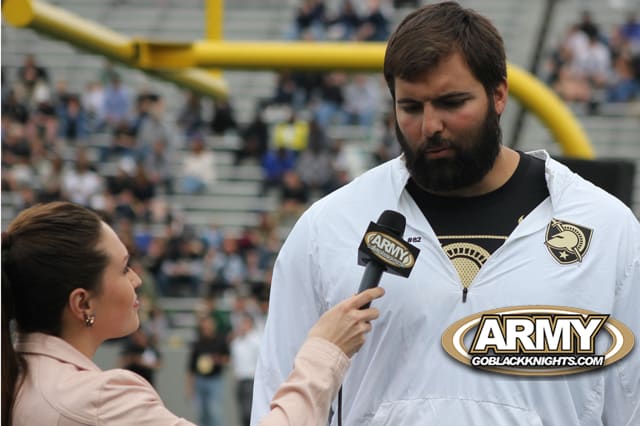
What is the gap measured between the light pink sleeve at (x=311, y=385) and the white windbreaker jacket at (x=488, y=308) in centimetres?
20

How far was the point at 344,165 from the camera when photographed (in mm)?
19312

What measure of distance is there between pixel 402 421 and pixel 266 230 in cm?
Result: 1502

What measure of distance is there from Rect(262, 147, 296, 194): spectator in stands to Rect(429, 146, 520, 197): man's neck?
16549 mm

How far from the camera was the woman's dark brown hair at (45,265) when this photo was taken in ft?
9.21

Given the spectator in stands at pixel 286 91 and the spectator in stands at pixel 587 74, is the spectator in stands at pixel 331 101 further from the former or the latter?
the spectator in stands at pixel 587 74

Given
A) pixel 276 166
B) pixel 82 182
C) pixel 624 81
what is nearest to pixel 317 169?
pixel 276 166

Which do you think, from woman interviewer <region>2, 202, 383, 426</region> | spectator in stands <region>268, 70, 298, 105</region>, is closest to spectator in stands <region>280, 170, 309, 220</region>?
spectator in stands <region>268, 70, 298, 105</region>

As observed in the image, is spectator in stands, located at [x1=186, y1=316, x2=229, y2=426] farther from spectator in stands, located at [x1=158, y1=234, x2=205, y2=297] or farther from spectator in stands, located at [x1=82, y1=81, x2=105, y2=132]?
spectator in stands, located at [x1=82, y1=81, x2=105, y2=132]

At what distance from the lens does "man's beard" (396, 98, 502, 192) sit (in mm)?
2959

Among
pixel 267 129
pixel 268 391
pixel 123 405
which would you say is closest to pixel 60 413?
pixel 123 405

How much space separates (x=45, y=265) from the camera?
9.21 ft

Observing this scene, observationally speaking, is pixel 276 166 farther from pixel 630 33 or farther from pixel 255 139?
pixel 630 33

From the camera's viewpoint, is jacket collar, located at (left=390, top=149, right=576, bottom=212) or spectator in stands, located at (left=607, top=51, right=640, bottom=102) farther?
spectator in stands, located at (left=607, top=51, right=640, bottom=102)

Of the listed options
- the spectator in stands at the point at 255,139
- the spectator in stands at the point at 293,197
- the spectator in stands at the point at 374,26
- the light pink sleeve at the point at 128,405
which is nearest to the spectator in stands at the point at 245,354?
the spectator in stands at the point at 293,197
